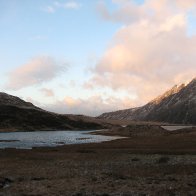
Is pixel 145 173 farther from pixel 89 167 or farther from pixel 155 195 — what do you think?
pixel 155 195

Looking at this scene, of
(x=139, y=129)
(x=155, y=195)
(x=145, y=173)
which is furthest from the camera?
(x=139, y=129)

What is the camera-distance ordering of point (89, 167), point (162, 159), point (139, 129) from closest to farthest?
1. point (89, 167)
2. point (162, 159)
3. point (139, 129)

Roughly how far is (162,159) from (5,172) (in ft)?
69.4

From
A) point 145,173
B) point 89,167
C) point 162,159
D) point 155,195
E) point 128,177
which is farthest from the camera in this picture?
point 162,159

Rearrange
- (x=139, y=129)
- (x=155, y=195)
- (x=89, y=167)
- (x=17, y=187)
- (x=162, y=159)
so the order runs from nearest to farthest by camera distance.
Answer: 1. (x=155, y=195)
2. (x=17, y=187)
3. (x=89, y=167)
4. (x=162, y=159)
5. (x=139, y=129)

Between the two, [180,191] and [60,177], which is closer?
[180,191]

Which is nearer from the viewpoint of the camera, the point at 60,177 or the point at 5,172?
the point at 60,177

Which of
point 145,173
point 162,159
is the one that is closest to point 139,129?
point 162,159

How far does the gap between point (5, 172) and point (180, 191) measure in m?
21.8

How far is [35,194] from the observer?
1268 inches

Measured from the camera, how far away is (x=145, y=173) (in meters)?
44.6

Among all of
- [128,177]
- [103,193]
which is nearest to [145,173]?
[128,177]

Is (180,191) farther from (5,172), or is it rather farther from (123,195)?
(5,172)

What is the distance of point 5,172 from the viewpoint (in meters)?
46.5
